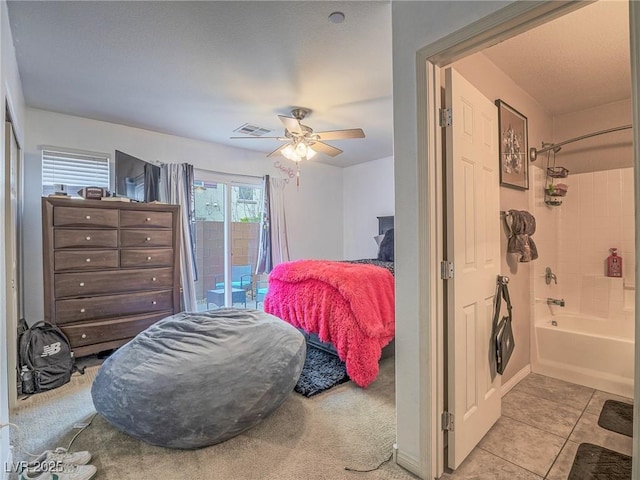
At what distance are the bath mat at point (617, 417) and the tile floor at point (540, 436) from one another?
38 mm

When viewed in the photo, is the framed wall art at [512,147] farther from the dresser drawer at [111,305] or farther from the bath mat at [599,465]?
the dresser drawer at [111,305]

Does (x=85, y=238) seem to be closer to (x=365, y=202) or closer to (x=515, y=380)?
(x=515, y=380)

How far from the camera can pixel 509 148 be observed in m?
2.43

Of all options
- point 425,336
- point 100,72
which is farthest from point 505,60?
point 100,72

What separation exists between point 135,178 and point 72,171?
2.12ft

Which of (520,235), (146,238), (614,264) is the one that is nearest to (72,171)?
(146,238)

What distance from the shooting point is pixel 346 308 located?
8.77 ft

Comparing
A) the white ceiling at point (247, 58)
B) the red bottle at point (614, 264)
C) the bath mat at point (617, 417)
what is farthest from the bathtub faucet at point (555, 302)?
the white ceiling at point (247, 58)

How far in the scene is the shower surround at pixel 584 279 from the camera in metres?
2.68

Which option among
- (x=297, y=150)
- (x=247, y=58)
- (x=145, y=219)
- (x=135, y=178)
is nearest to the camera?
(x=247, y=58)

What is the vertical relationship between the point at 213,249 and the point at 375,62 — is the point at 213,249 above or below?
below

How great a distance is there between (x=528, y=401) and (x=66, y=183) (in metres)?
4.89

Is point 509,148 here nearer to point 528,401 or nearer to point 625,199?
A: point 625,199

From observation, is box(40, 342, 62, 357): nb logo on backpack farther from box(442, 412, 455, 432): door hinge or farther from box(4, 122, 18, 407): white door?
box(442, 412, 455, 432): door hinge
